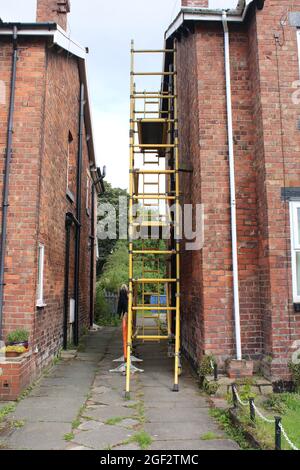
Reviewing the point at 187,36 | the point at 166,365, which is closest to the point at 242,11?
the point at 187,36

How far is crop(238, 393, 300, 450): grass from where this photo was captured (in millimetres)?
4140

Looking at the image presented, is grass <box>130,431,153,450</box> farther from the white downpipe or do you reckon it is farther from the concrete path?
the white downpipe

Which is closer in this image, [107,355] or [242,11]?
[242,11]

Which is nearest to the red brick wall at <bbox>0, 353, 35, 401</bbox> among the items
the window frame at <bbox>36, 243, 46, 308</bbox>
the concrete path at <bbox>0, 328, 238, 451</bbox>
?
the concrete path at <bbox>0, 328, 238, 451</bbox>

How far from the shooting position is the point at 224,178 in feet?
23.5

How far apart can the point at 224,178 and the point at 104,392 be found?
13.4 feet

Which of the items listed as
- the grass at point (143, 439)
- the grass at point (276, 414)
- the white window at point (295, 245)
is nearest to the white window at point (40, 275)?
the grass at point (143, 439)

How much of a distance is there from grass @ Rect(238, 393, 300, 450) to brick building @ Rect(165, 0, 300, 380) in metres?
0.51

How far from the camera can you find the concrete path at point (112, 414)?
14.5ft

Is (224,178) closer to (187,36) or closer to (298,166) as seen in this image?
(298,166)

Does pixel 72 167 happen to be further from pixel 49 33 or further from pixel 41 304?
pixel 41 304

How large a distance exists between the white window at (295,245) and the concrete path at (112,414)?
2214 millimetres

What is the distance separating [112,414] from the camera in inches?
214
